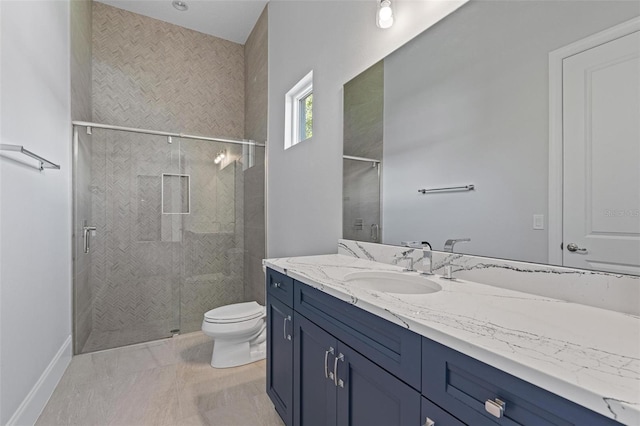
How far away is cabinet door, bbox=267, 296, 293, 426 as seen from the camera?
1463 mm

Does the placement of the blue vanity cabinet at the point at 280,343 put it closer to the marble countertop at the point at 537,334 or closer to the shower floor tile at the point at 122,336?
the marble countertop at the point at 537,334

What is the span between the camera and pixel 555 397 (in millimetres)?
498

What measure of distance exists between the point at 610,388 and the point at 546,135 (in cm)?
80

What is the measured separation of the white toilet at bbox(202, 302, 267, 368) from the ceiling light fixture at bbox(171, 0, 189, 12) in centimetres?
297

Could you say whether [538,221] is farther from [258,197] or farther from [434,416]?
[258,197]

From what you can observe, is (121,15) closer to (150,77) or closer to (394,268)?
(150,77)

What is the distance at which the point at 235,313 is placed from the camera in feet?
7.76

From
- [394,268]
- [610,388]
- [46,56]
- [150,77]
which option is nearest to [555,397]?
[610,388]

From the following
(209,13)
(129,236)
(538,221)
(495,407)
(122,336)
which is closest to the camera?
(495,407)

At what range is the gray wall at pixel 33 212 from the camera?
142 centimetres

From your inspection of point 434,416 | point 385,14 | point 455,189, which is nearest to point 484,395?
point 434,416

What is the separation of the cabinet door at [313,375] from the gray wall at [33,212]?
1.29 meters

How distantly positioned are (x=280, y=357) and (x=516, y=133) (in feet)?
4.75

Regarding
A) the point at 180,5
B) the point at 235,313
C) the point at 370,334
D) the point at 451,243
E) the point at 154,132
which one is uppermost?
the point at 180,5
